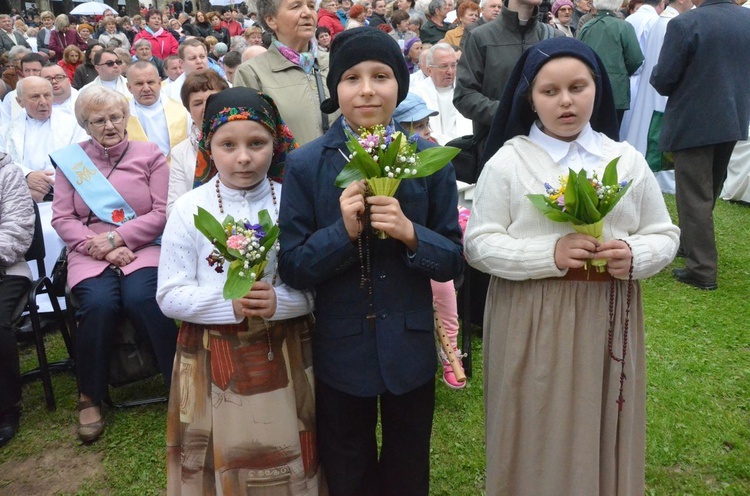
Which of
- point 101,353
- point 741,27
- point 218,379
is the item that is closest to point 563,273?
point 218,379

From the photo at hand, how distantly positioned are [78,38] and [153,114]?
11.5 m

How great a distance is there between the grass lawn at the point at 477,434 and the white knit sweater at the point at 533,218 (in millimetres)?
1395

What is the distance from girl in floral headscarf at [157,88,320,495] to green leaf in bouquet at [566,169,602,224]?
1.06 meters

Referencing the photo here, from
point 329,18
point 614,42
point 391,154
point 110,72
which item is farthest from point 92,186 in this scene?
point 329,18

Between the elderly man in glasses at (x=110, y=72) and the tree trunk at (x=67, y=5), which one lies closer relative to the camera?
the elderly man in glasses at (x=110, y=72)

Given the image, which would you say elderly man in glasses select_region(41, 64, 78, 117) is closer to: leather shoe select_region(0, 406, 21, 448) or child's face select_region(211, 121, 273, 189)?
leather shoe select_region(0, 406, 21, 448)

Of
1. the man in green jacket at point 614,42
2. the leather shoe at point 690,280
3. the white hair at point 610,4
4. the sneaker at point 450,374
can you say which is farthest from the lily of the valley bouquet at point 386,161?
the white hair at point 610,4

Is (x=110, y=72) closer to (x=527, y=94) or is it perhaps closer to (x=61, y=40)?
(x=527, y=94)

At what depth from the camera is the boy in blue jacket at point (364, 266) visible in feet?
7.08

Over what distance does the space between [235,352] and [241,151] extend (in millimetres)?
791

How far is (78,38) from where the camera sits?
15.3 m

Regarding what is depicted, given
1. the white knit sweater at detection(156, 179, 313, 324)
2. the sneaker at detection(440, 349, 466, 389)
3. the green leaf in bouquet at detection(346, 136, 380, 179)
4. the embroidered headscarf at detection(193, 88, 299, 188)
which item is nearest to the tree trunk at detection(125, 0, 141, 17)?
the sneaker at detection(440, 349, 466, 389)

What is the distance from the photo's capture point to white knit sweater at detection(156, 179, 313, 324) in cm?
241

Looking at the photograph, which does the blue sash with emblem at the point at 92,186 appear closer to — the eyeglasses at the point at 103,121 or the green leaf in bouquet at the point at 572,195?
the eyeglasses at the point at 103,121
